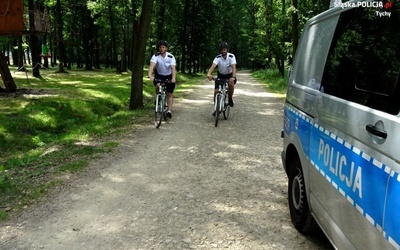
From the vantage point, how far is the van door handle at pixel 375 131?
6.72 ft

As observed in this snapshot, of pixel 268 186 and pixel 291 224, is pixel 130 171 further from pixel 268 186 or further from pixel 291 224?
pixel 291 224

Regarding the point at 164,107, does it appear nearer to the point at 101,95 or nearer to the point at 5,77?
the point at 101,95

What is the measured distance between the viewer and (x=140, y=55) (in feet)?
41.4

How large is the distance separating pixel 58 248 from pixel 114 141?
4.82m

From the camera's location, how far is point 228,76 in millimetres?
10898

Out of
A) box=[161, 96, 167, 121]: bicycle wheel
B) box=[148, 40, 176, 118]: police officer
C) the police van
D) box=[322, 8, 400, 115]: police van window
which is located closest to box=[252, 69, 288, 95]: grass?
box=[161, 96, 167, 121]: bicycle wheel

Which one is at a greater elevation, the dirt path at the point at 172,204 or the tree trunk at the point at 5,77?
the tree trunk at the point at 5,77

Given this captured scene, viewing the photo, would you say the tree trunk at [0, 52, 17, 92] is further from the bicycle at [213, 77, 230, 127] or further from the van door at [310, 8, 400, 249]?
the van door at [310, 8, 400, 249]

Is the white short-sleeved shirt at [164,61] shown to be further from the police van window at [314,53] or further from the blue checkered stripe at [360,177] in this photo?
the blue checkered stripe at [360,177]

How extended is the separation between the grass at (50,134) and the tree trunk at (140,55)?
52 centimetres

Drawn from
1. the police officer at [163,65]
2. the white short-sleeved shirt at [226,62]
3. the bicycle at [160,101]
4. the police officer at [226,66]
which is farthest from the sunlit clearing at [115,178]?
the white short-sleeved shirt at [226,62]

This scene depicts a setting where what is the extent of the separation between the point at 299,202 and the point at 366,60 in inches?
75.0

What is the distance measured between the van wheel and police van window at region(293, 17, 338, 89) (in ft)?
3.15

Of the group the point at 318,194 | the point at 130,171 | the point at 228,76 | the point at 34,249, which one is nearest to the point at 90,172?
the point at 130,171
